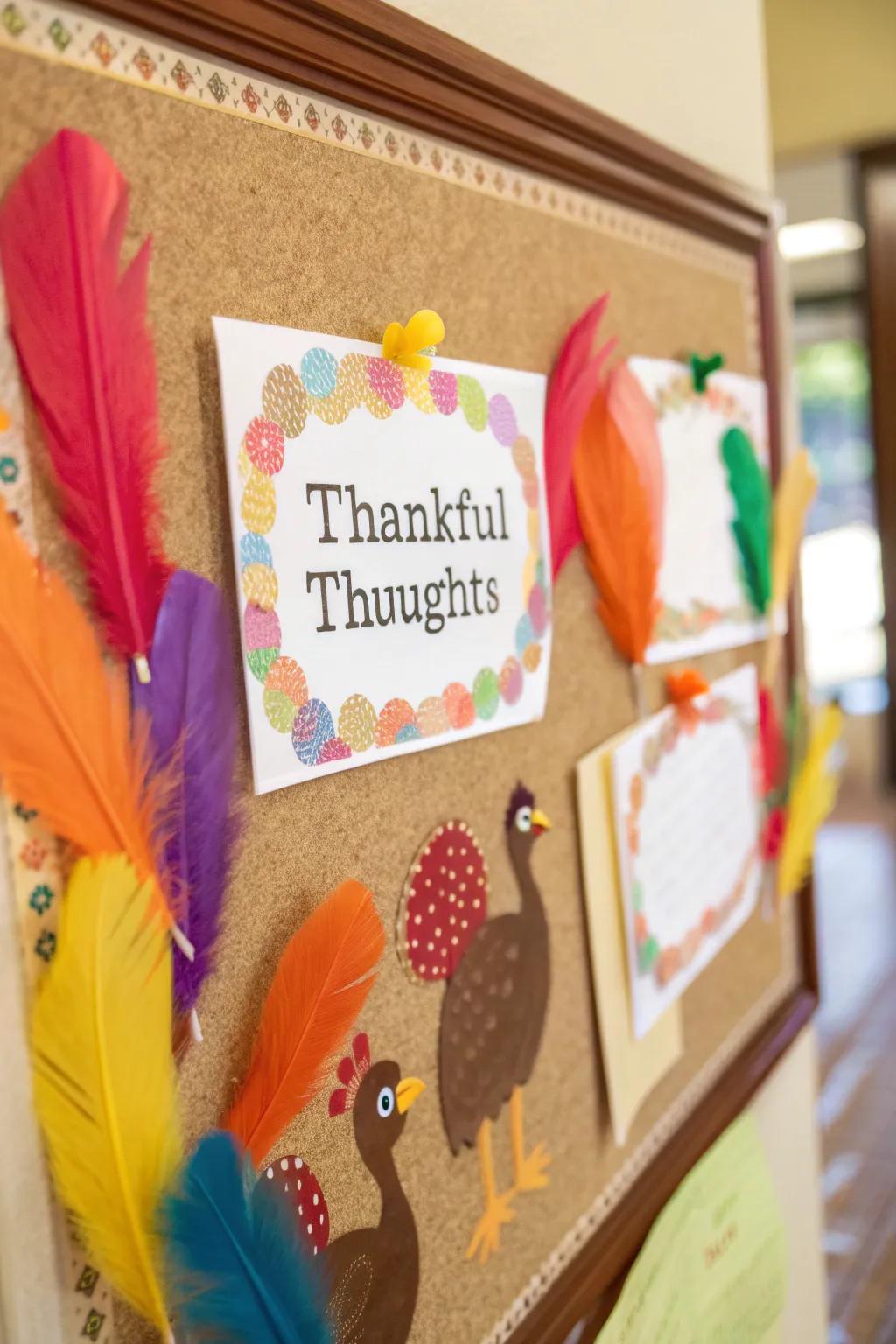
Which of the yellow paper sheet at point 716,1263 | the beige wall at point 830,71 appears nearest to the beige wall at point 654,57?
the yellow paper sheet at point 716,1263

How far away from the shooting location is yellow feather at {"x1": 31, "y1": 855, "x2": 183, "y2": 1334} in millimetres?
371

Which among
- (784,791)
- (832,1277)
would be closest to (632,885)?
(784,791)

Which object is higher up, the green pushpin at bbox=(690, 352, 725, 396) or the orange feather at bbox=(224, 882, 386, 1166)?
the green pushpin at bbox=(690, 352, 725, 396)

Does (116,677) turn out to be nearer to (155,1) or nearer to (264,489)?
(264,489)

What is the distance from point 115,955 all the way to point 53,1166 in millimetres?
69

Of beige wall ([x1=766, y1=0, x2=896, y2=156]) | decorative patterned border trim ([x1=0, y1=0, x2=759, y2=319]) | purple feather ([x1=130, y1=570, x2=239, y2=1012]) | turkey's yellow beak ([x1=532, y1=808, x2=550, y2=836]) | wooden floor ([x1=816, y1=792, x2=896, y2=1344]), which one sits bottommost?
wooden floor ([x1=816, y1=792, x2=896, y2=1344])

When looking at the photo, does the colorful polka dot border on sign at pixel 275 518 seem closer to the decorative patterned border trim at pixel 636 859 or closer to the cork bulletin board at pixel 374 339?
the cork bulletin board at pixel 374 339

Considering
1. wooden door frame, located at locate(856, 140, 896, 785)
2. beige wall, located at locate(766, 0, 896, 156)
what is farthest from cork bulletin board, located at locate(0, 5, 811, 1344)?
wooden door frame, located at locate(856, 140, 896, 785)

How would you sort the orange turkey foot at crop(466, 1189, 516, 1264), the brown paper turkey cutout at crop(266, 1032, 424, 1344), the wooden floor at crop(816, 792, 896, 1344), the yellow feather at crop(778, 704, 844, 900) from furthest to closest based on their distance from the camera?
the wooden floor at crop(816, 792, 896, 1344)
the yellow feather at crop(778, 704, 844, 900)
the orange turkey foot at crop(466, 1189, 516, 1264)
the brown paper turkey cutout at crop(266, 1032, 424, 1344)

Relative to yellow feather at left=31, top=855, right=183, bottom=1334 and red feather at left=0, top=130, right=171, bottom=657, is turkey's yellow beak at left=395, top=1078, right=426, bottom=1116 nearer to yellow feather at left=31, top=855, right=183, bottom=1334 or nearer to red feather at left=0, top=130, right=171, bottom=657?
yellow feather at left=31, top=855, right=183, bottom=1334

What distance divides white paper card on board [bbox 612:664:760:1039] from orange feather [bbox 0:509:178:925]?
390 mm

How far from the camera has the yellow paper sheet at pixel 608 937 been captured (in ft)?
2.27

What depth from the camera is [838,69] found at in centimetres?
294

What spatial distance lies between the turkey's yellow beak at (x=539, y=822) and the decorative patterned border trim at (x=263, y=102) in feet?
1.07
